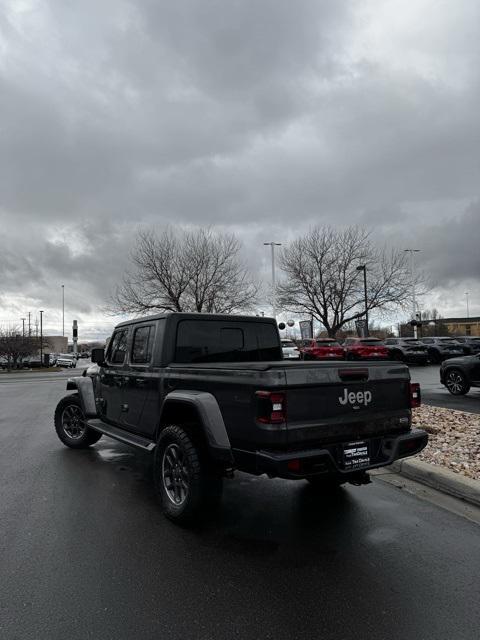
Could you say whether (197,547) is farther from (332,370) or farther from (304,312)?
(304,312)

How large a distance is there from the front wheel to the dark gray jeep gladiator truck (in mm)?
9173

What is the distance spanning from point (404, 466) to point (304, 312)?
39.1 metres

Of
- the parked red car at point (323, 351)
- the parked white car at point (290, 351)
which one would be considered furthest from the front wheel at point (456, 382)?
the parked white car at point (290, 351)

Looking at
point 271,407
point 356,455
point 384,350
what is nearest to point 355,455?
point 356,455

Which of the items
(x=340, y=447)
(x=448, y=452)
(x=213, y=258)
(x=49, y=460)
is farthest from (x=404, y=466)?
(x=213, y=258)

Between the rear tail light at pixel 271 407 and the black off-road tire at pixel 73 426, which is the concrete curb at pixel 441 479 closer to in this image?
the rear tail light at pixel 271 407

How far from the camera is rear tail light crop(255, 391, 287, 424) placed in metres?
3.61

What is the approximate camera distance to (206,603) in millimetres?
2980

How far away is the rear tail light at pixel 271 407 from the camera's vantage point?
3.61 metres

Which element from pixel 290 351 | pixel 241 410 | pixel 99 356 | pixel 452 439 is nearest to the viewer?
pixel 241 410

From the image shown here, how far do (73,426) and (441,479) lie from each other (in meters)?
5.29

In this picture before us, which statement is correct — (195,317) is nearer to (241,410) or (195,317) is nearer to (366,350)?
(241,410)

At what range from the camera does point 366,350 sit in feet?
85.5

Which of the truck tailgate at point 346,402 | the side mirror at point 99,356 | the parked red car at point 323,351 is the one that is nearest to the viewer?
the truck tailgate at point 346,402
